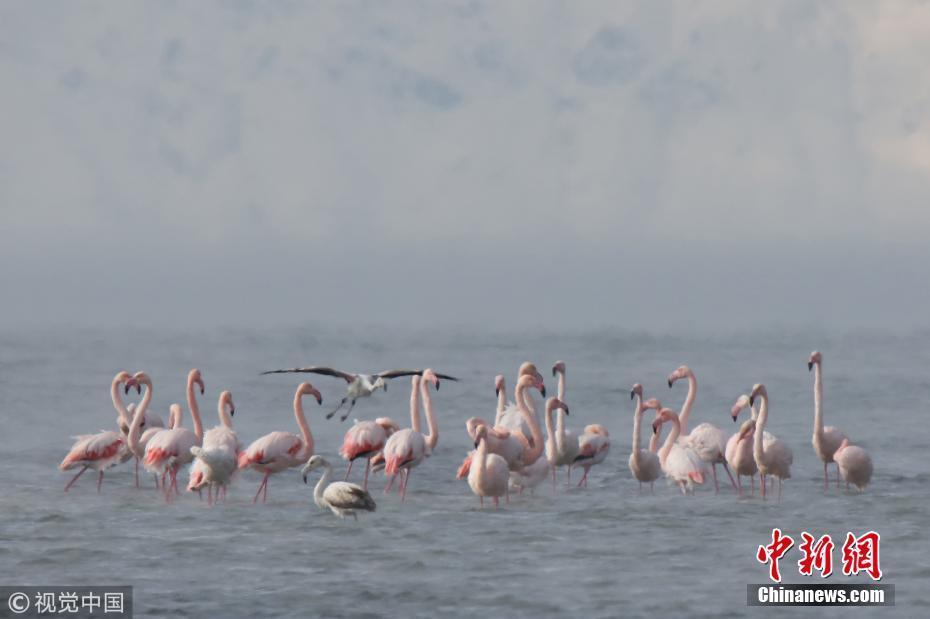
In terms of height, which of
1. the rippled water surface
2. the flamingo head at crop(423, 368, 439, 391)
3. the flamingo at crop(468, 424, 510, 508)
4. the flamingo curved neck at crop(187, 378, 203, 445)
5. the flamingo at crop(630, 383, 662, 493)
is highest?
the flamingo head at crop(423, 368, 439, 391)

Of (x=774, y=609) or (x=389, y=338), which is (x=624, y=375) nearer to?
(x=774, y=609)

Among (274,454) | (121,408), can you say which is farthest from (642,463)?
(121,408)

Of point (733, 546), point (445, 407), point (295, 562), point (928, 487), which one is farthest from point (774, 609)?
point (445, 407)

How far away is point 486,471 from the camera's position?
59.9 ft

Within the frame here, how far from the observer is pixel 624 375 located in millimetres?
52094

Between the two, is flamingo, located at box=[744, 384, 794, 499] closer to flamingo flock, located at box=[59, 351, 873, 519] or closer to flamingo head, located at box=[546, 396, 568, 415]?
flamingo flock, located at box=[59, 351, 873, 519]

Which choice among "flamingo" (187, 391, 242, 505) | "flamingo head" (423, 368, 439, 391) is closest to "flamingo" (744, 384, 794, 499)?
"flamingo head" (423, 368, 439, 391)

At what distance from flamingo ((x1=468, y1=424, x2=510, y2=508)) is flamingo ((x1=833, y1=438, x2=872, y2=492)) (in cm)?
424

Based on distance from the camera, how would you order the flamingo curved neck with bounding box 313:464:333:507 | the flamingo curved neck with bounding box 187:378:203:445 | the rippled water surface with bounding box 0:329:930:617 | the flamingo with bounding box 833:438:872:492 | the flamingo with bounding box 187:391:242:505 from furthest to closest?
the flamingo curved neck with bounding box 187:378:203:445, the flamingo with bounding box 833:438:872:492, the flamingo with bounding box 187:391:242:505, the flamingo curved neck with bounding box 313:464:333:507, the rippled water surface with bounding box 0:329:930:617

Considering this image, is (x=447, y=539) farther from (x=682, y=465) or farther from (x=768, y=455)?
(x=768, y=455)

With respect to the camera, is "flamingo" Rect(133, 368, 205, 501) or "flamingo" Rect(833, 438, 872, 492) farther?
"flamingo" Rect(833, 438, 872, 492)

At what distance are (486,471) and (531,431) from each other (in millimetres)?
2060

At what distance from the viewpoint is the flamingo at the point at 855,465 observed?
1961 cm

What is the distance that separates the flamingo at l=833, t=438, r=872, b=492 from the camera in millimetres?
19609
